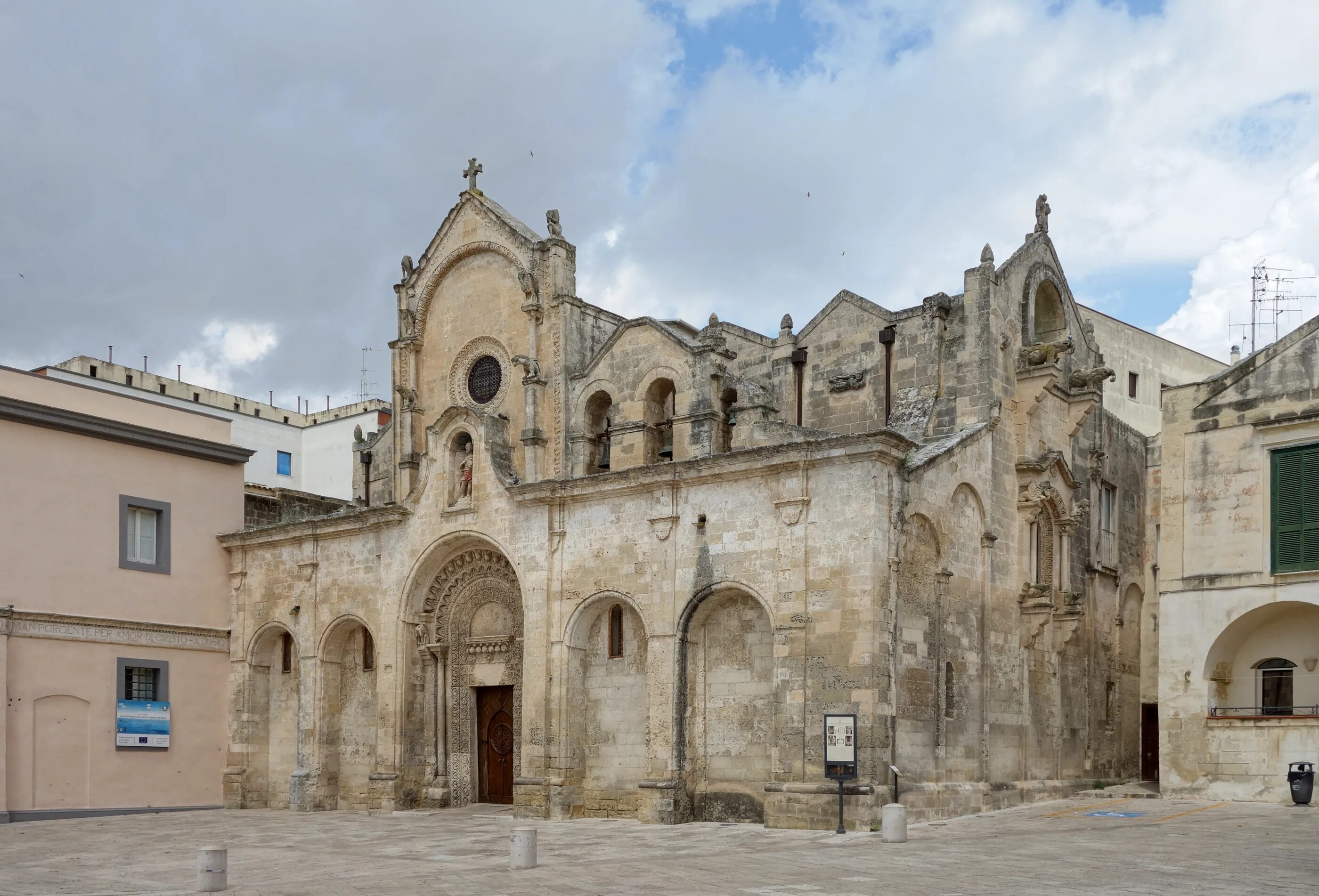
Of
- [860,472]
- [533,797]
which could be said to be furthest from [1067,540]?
[533,797]

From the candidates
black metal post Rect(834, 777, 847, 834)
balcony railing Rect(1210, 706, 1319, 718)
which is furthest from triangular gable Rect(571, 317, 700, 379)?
balcony railing Rect(1210, 706, 1319, 718)

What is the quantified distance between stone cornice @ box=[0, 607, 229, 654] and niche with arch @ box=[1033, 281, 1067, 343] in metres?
19.6

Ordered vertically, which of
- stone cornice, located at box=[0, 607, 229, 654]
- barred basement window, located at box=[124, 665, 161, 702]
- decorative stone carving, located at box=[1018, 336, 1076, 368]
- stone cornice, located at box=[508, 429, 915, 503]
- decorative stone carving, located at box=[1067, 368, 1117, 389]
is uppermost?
decorative stone carving, located at box=[1018, 336, 1076, 368]

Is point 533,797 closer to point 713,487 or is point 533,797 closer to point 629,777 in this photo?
point 629,777

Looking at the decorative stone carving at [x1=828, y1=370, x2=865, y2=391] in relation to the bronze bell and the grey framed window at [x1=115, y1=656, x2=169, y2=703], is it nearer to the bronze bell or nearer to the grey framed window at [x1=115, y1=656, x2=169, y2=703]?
the bronze bell

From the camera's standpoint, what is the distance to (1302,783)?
21.9m

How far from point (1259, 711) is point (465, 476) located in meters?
15.8

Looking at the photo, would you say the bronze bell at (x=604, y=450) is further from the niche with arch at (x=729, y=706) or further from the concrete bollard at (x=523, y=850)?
the concrete bollard at (x=523, y=850)

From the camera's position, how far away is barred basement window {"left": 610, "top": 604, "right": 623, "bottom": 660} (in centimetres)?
2581

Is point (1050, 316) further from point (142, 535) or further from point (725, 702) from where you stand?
point (142, 535)

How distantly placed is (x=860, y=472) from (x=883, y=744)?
14.1ft

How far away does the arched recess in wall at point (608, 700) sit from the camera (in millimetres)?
25016

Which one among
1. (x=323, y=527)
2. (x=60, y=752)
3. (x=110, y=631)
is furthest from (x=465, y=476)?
(x=60, y=752)

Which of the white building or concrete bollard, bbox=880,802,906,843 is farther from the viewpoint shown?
the white building
